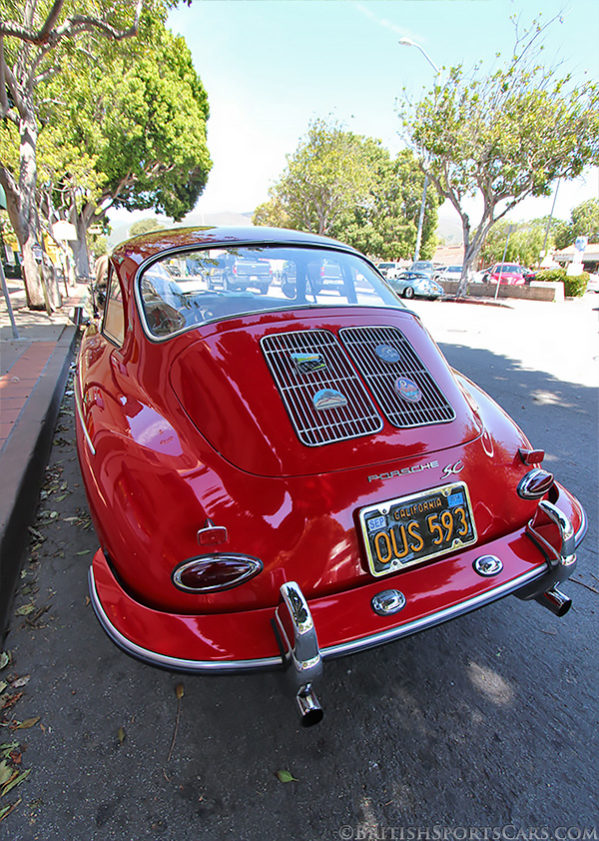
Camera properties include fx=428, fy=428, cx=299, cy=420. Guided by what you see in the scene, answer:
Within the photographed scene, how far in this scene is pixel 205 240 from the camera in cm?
257

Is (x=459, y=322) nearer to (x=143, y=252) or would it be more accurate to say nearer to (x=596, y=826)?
(x=143, y=252)

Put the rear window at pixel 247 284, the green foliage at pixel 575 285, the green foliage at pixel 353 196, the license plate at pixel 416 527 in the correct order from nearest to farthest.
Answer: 1. the license plate at pixel 416 527
2. the rear window at pixel 247 284
3. the green foliage at pixel 575 285
4. the green foliage at pixel 353 196

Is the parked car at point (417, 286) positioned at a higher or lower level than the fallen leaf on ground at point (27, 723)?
higher

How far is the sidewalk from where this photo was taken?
8.10ft

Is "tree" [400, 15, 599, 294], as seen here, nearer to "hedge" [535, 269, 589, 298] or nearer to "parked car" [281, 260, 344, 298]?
"hedge" [535, 269, 589, 298]

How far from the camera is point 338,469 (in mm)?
1664

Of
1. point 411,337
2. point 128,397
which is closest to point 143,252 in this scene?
point 128,397

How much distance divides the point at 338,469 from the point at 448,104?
20.6 m

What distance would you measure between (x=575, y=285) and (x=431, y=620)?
25628 mm

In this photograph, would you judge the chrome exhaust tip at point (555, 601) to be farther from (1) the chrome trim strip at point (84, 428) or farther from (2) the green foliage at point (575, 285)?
(2) the green foliage at point (575, 285)

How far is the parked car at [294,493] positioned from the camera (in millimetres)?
1434

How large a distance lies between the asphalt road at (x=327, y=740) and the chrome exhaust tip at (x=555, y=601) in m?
0.36

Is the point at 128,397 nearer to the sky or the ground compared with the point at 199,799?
nearer to the sky

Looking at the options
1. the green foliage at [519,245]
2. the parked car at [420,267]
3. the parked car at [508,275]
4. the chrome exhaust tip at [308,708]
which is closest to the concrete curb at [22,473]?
the chrome exhaust tip at [308,708]
